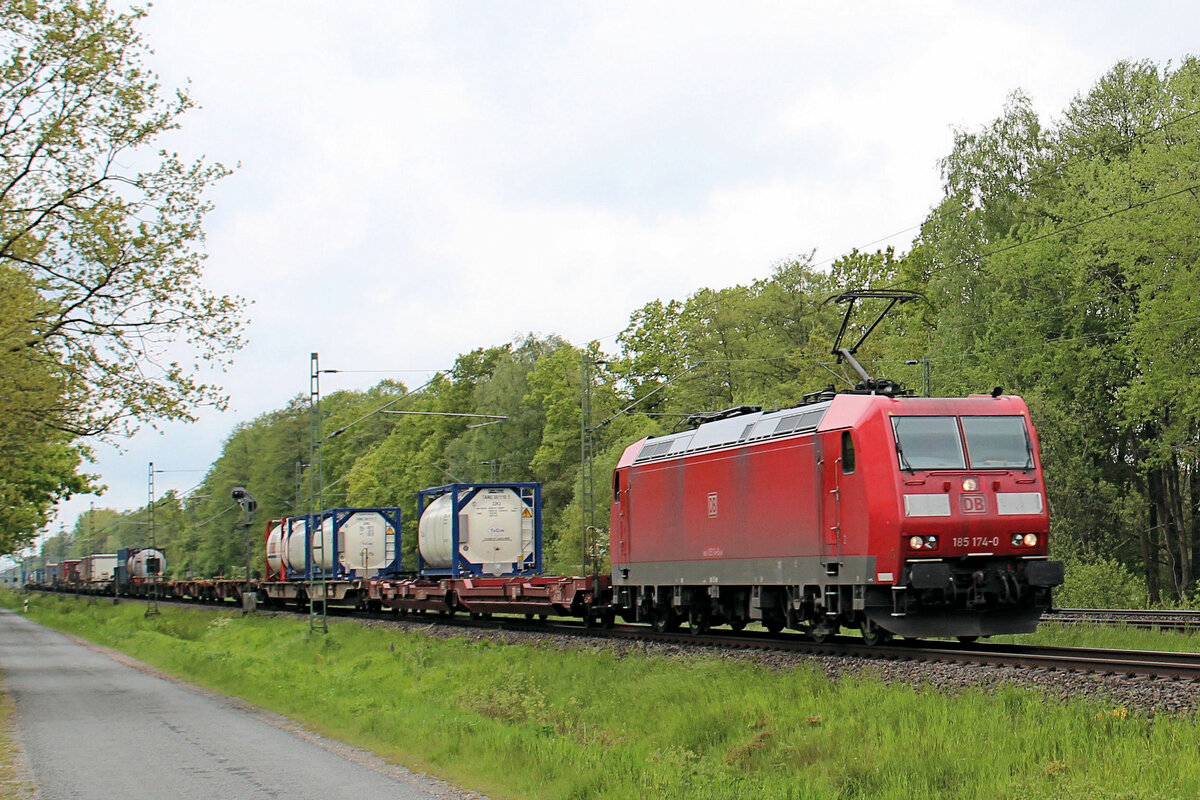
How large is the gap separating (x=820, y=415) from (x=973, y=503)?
2.65m

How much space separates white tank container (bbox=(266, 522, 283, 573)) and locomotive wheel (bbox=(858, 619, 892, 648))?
1381 inches

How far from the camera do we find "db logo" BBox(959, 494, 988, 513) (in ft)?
56.0

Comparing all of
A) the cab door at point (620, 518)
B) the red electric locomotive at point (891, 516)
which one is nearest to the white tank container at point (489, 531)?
the cab door at point (620, 518)

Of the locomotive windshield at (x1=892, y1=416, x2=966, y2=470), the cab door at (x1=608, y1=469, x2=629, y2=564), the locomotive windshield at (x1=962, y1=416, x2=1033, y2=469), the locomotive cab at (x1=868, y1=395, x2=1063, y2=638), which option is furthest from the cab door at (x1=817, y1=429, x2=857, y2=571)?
the cab door at (x1=608, y1=469, x2=629, y2=564)

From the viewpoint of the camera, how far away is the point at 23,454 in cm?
2947

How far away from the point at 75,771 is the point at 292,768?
88.5 inches

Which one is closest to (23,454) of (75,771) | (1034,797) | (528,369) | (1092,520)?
(75,771)

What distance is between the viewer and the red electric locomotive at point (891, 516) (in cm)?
1686

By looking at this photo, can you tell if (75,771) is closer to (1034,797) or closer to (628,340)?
(1034,797)


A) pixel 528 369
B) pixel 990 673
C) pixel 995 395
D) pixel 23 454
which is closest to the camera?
pixel 990 673

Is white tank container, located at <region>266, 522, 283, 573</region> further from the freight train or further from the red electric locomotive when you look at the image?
the red electric locomotive

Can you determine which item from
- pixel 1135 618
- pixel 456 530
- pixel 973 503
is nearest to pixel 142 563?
pixel 456 530

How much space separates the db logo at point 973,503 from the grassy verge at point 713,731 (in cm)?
304

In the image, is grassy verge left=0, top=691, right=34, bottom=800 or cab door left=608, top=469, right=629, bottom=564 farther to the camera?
cab door left=608, top=469, right=629, bottom=564
